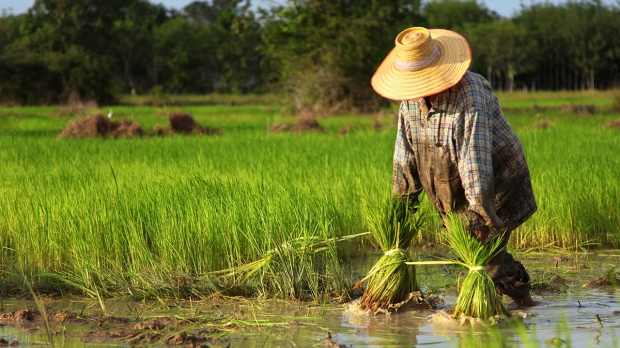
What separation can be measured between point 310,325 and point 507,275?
874 millimetres

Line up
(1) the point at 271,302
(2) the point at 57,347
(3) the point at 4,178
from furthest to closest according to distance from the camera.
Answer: (3) the point at 4,178
(1) the point at 271,302
(2) the point at 57,347

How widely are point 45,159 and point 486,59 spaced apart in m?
41.5

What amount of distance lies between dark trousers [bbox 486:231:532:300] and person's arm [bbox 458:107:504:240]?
29cm

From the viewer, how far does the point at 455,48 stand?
3232 millimetres

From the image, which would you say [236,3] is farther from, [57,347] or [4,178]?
[57,347]

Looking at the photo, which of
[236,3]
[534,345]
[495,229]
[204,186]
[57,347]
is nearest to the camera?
[534,345]

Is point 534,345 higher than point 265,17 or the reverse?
the reverse

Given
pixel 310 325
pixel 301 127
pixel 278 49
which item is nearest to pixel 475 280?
pixel 310 325

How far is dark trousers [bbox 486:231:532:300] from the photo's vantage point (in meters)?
3.41

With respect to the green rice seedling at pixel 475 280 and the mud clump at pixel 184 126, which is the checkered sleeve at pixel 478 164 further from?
the mud clump at pixel 184 126

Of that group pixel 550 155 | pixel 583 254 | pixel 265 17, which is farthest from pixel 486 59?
pixel 583 254

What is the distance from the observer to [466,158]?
312 cm

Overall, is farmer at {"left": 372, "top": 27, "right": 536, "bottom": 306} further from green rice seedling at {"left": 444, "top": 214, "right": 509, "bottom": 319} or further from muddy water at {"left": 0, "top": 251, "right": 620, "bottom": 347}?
muddy water at {"left": 0, "top": 251, "right": 620, "bottom": 347}

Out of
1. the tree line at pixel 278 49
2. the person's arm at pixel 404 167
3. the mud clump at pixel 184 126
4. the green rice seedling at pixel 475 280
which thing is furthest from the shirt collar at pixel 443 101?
the tree line at pixel 278 49
